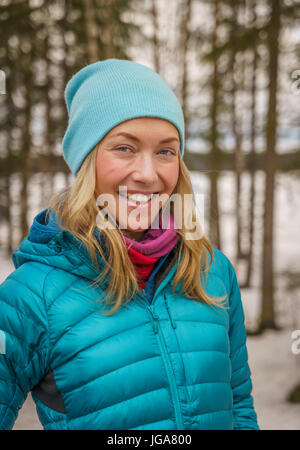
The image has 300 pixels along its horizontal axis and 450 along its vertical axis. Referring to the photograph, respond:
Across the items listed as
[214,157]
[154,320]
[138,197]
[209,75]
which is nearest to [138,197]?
[138,197]

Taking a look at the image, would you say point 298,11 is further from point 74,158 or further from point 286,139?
point 74,158

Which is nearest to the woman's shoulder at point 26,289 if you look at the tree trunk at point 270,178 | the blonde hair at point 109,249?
the blonde hair at point 109,249

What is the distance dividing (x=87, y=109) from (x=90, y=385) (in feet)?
3.86

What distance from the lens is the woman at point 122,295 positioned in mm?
1244

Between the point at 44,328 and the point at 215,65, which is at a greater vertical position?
the point at 215,65

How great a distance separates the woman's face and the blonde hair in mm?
65

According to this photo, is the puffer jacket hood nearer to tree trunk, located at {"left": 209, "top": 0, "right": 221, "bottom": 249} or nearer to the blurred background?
the blurred background

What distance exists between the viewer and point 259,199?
12.0m

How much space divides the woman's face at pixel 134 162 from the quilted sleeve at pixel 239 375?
27.3 inches

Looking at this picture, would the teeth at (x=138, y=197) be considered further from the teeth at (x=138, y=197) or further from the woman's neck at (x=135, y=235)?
the woman's neck at (x=135, y=235)

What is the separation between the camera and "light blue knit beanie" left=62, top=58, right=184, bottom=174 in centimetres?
145

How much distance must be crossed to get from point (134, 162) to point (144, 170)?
0.06 meters

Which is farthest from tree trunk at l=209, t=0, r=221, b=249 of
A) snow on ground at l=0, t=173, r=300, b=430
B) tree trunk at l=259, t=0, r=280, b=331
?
tree trunk at l=259, t=0, r=280, b=331

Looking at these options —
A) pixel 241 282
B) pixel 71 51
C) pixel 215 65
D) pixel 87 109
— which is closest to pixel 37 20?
pixel 71 51
